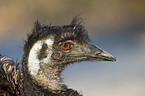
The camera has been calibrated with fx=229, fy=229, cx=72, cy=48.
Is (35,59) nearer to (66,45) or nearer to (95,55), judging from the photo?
(66,45)

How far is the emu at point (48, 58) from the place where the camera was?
2908mm

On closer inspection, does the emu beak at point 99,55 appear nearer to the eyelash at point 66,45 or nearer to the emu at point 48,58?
the emu at point 48,58

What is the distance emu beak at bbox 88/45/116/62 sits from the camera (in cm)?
297

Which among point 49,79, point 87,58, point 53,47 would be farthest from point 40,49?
point 87,58

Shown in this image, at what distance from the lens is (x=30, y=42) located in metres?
3.03

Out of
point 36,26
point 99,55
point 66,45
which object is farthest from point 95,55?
point 36,26

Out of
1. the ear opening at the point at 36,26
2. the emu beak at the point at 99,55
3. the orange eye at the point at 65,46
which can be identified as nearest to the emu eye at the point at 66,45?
the orange eye at the point at 65,46

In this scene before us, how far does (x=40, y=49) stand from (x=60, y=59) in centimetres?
32

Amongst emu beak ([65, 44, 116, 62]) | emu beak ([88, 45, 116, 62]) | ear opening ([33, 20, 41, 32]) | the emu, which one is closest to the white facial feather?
the emu

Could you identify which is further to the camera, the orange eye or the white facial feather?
the orange eye

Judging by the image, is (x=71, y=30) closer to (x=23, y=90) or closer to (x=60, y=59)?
(x=60, y=59)

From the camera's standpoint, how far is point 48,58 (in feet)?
9.79

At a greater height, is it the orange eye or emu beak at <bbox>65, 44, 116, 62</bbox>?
the orange eye

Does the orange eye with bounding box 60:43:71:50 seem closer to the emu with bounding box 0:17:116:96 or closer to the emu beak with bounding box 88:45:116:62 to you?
the emu with bounding box 0:17:116:96
